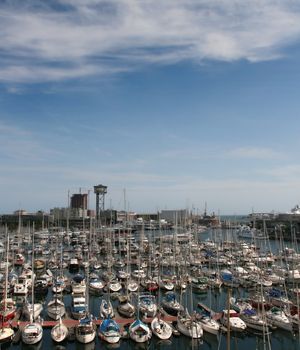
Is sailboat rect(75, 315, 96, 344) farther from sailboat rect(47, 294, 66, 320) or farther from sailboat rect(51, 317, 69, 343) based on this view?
sailboat rect(47, 294, 66, 320)

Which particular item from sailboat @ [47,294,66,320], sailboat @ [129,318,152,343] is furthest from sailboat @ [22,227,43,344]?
sailboat @ [129,318,152,343]

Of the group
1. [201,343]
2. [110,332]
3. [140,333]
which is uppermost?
→ [110,332]

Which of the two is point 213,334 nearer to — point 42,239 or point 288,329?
point 288,329

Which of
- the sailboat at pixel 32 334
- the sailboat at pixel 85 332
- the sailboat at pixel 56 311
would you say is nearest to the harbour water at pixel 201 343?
the sailboat at pixel 85 332

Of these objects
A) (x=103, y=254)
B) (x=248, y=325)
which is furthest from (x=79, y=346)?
(x=103, y=254)

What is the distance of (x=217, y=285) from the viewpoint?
165 feet

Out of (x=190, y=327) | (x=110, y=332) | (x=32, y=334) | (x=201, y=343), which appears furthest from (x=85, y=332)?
(x=201, y=343)

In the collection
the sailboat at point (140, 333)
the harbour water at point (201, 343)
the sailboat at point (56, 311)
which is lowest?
the harbour water at point (201, 343)

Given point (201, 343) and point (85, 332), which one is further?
point (201, 343)

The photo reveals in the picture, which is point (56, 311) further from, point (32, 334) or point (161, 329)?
point (161, 329)

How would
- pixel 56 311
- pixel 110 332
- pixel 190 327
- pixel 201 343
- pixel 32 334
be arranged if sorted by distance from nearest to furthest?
1. pixel 32 334
2. pixel 110 332
3. pixel 201 343
4. pixel 190 327
5. pixel 56 311

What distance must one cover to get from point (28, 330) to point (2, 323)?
2106mm

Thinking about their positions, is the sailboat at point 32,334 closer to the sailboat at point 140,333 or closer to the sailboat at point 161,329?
the sailboat at point 140,333

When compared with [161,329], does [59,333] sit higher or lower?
higher
